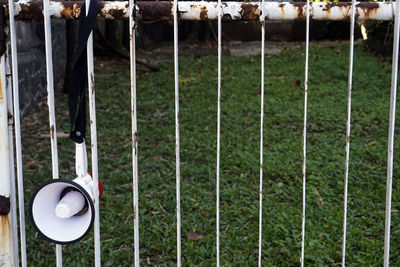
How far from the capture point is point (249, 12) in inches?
66.4

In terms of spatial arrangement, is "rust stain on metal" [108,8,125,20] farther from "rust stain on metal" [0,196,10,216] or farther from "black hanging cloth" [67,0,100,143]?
"rust stain on metal" [0,196,10,216]

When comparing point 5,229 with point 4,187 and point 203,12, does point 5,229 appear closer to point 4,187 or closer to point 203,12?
point 4,187

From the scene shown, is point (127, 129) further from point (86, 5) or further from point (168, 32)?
point (168, 32)

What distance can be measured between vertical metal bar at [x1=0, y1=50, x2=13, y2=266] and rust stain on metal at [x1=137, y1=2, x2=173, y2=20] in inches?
16.9

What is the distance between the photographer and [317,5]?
169 cm

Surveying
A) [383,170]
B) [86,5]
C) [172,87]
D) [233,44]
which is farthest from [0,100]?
[233,44]

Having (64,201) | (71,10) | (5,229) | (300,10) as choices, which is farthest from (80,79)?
(300,10)

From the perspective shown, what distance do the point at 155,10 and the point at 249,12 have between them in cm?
28

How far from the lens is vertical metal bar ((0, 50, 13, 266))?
169 centimetres

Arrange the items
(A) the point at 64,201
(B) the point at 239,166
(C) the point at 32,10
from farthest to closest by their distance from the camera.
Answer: (B) the point at 239,166 < (C) the point at 32,10 < (A) the point at 64,201

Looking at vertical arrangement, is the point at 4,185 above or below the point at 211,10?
below

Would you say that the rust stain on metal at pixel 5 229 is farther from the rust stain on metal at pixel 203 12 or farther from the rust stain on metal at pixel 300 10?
the rust stain on metal at pixel 300 10

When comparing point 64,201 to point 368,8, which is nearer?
point 64,201

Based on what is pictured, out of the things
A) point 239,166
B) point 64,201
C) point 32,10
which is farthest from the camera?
point 239,166
